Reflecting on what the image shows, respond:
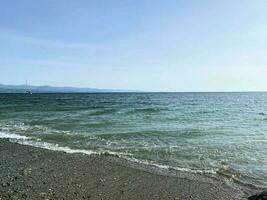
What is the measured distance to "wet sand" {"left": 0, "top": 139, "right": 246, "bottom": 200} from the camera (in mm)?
9438

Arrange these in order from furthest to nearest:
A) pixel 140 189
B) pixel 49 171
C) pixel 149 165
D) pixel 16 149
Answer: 1. pixel 16 149
2. pixel 149 165
3. pixel 49 171
4. pixel 140 189

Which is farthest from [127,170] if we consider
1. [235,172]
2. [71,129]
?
[71,129]

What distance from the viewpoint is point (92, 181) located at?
1070 centimetres

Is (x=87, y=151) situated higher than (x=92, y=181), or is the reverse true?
(x=92, y=181)

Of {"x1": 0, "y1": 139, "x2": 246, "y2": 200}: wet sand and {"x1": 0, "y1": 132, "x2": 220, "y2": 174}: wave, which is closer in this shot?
{"x1": 0, "y1": 139, "x2": 246, "y2": 200}: wet sand

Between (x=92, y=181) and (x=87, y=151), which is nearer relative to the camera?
(x=92, y=181)

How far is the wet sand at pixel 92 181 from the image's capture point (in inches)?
372

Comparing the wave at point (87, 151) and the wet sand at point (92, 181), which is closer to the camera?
the wet sand at point (92, 181)

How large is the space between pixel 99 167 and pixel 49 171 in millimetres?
1880

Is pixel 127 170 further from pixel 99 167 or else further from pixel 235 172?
pixel 235 172

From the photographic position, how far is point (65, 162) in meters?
13.1

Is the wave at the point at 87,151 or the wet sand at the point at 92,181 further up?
the wet sand at the point at 92,181

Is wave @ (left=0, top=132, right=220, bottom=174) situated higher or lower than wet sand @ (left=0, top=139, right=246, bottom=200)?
lower

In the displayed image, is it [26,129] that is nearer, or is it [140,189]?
[140,189]
